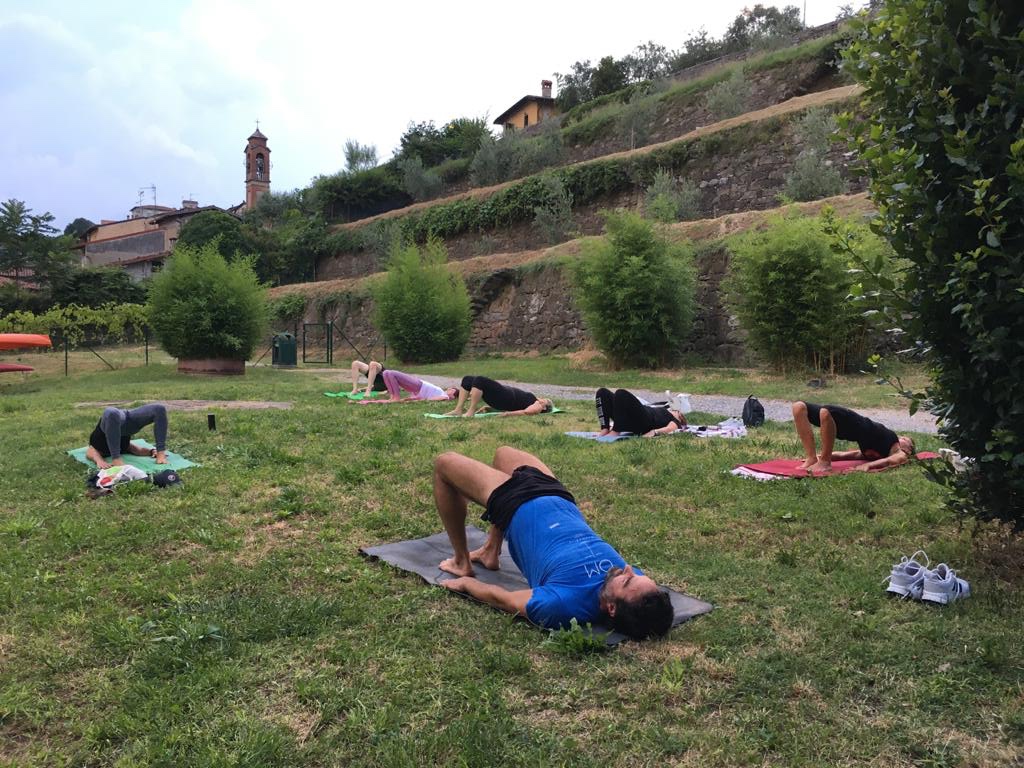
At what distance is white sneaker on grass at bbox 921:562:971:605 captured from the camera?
10.00ft

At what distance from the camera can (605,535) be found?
4.15 m

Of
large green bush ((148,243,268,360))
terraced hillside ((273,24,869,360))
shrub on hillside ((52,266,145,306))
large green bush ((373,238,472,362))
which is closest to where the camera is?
large green bush ((148,243,268,360))

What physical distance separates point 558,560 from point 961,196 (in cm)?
235

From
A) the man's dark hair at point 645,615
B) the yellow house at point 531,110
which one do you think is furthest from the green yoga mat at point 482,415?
the yellow house at point 531,110

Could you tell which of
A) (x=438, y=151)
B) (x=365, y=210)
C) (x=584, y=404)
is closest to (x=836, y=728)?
(x=584, y=404)

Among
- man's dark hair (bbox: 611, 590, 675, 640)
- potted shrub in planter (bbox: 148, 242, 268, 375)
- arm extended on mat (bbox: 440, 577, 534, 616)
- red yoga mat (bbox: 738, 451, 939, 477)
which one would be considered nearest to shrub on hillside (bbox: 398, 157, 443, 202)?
potted shrub in planter (bbox: 148, 242, 268, 375)

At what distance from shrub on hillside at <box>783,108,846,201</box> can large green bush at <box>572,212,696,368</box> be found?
14.3 ft

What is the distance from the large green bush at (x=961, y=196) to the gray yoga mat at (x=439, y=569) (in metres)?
1.50

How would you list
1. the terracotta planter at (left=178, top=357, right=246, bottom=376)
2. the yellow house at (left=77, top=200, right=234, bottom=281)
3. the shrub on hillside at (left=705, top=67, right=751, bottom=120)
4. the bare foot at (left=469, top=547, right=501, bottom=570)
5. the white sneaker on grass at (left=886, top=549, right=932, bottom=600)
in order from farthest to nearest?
1. the yellow house at (left=77, top=200, right=234, bottom=281)
2. the shrub on hillside at (left=705, top=67, right=751, bottom=120)
3. the terracotta planter at (left=178, top=357, right=246, bottom=376)
4. the bare foot at (left=469, top=547, right=501, bottom=570)
5. the white sneaker on grass at (left=886, top=549, right=932, bottom=600)

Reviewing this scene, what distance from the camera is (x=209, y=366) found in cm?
1720

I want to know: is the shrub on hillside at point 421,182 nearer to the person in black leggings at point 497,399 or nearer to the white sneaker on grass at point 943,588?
the person in black leggings at point 497,399

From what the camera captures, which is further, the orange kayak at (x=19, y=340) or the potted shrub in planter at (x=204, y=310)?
the potted shrub in planter at (x=204, y=310)

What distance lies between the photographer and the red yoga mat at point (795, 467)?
5367 mm

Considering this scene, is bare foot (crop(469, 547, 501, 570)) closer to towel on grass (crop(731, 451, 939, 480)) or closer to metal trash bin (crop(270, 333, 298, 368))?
towel on grass (crop(731, 451, 939, 480))
